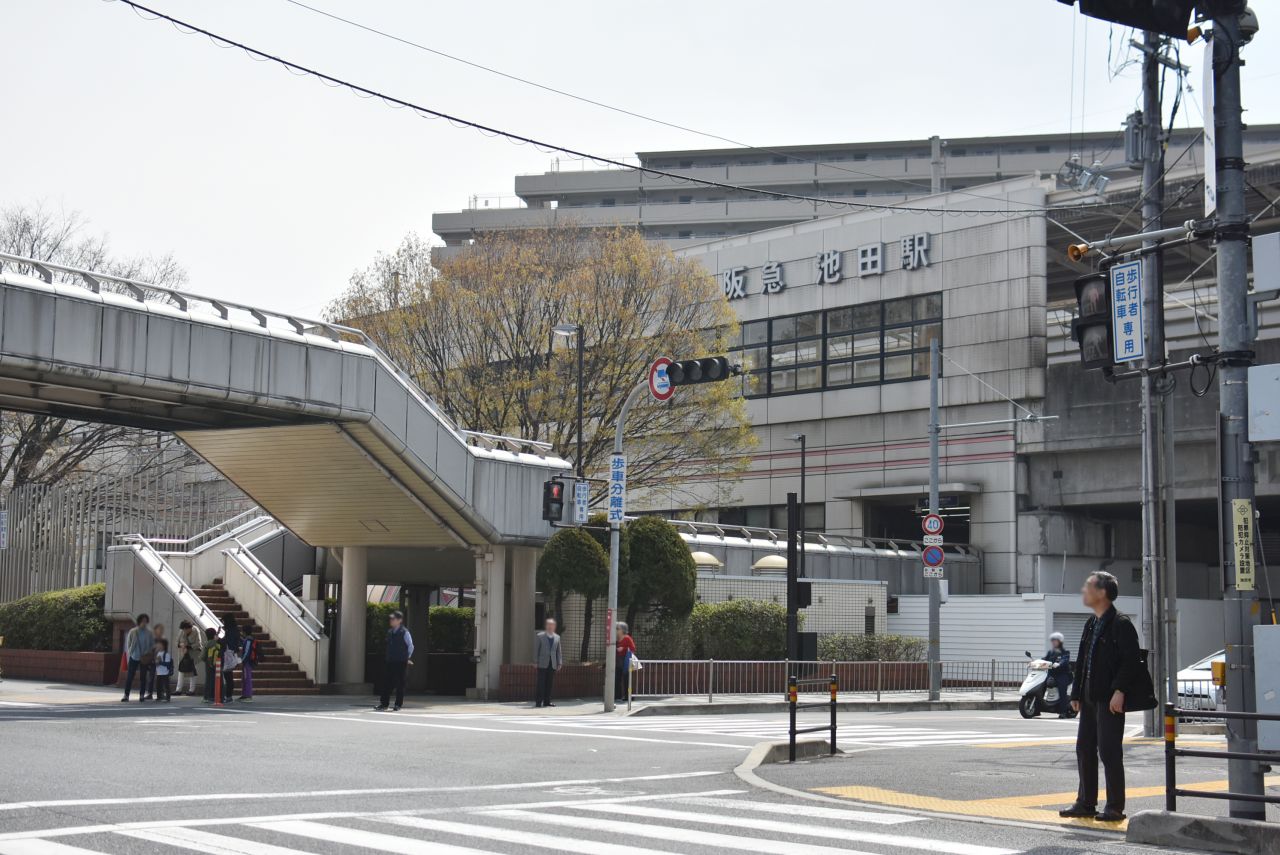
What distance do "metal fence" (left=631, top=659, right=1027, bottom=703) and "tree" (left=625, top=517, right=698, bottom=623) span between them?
4.81ft

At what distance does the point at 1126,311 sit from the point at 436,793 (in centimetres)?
830

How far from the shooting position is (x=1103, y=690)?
10.2m

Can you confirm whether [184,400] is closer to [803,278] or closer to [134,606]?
[134,606]

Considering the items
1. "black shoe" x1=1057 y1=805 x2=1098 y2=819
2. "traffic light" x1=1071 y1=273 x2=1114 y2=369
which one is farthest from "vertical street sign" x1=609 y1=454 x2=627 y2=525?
"black shoe" x1=1057 y1=805 x2=1098 y2=819

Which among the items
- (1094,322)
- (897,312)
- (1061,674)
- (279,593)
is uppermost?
(897,312)

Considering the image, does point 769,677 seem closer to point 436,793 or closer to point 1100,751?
point 436,793

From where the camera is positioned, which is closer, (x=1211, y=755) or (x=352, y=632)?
(x=1211, y=755)

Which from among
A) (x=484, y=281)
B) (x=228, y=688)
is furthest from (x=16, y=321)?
(x=484, y=281)

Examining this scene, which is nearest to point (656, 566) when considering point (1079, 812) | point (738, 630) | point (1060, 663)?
point (738, 630)

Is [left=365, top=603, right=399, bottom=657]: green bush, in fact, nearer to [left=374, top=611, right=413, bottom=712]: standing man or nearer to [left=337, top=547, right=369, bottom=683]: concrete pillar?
[left=337, top=547, right=369, bottom=683]: concrete pillar

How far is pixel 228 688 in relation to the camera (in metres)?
26.5

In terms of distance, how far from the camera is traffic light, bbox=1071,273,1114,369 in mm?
12070

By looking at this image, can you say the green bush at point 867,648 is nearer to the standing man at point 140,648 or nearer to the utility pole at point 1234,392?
the standing man at point 140,648

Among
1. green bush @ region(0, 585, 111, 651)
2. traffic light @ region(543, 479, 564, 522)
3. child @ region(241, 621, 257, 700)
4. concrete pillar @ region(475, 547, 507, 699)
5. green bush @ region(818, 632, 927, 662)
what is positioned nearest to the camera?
traffic light @ region(543, 479, 564, 522)
